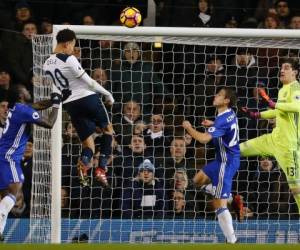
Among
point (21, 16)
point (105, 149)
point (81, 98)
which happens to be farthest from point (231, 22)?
point (81, 98)

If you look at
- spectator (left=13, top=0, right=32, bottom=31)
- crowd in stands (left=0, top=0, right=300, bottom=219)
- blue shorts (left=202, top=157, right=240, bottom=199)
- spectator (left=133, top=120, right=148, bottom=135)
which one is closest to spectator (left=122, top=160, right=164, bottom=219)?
crowd in stands (left=0, top=0, right=300, bottom=219)

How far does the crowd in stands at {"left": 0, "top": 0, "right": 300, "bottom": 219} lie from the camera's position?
14.8m

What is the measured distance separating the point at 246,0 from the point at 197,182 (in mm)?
3616

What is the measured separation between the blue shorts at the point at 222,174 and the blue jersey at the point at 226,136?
0.07 meters

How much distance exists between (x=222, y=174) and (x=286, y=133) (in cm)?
82

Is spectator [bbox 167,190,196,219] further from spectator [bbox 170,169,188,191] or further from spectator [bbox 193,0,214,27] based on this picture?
spectator [bbox 193,0,214,27]

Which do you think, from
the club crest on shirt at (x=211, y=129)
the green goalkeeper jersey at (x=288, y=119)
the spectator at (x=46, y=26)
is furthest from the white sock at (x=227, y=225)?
the spectator at (x=46, y=26)

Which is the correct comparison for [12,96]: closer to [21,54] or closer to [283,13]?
[21,54]

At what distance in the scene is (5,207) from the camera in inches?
526

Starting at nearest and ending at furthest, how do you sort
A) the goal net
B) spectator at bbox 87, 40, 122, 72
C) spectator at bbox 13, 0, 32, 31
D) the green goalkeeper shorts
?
the green goalkeeper shorts
the goal net
spectator at bbox 87, 40, 122, 72
spectator at bbox 13, 0, 32, 31

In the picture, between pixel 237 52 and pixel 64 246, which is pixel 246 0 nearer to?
pixel 237 52

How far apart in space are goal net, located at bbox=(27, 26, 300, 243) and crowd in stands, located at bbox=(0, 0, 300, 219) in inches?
0.6

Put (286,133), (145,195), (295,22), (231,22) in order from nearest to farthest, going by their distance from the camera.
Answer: (286,133), (145,195), (295,22), (231,22)

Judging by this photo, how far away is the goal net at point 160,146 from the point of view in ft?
46.8
